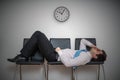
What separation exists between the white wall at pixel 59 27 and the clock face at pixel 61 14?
8cm

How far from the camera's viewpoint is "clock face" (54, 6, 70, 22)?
3215 millimetres

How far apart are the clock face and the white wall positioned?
0.08 meters

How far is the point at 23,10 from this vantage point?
3229 millimetres

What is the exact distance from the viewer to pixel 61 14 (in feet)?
10.6

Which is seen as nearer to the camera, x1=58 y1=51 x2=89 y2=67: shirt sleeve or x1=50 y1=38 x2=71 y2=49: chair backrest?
x1=58 y1=51 x2=89 y2=67: shirt sleeve

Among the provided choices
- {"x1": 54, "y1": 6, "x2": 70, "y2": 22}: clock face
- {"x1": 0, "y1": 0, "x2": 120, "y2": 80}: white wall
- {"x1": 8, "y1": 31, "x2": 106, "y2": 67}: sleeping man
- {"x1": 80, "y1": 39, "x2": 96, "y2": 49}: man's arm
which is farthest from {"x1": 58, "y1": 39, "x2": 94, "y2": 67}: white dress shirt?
{"x1": 54, "y1": 6, "x2": 70, "y2": 22}: clock face

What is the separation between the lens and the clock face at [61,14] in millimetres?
3215

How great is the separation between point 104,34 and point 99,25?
0.74 feet

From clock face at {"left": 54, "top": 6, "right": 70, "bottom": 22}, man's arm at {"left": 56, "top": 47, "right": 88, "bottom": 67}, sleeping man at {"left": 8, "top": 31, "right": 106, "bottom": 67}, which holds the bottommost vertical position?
man's arm at {"left": 56, "top": 47, "right": 88, "bottom": 67}

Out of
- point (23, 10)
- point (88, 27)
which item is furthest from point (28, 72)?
point (88, 27)

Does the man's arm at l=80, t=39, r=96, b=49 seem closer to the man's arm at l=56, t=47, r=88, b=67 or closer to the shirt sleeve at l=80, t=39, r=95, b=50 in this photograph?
the shirt sleeve at l=80, t=39, r=95, b=50

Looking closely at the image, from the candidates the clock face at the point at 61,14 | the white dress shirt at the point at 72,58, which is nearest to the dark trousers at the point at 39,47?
the white dress shirt at the point at 72,58

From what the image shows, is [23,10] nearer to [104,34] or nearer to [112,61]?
[104,34]

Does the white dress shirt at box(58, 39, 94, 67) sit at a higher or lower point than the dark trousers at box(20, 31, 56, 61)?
lower
